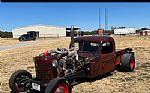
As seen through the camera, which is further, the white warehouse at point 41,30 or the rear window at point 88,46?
the white warehouse at point 41,30

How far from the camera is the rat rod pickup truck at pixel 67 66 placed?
7.76m

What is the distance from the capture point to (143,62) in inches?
546

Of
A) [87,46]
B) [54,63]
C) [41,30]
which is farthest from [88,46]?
[41,30]

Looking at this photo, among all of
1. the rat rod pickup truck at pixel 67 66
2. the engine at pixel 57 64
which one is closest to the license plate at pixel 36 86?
the rat rod pickup truck at pixel 67 66

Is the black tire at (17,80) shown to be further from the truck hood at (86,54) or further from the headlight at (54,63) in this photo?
the truck hood at (86,54)

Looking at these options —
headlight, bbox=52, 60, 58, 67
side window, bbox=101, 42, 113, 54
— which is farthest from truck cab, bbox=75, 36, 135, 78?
headlight, bbox=52, 60, 58, 67

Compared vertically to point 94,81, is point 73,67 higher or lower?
higher

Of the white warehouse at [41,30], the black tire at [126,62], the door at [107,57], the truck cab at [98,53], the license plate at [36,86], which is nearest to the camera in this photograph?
the license plate at [36,86]

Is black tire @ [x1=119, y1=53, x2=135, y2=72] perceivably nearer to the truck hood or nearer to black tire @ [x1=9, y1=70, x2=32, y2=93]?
the truck hood

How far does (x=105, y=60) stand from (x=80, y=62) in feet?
3.84

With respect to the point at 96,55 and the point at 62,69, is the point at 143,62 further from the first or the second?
the point at 62,69

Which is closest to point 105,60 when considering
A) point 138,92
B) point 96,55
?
point 96,55

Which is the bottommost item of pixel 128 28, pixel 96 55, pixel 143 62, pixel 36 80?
pixel 128 28

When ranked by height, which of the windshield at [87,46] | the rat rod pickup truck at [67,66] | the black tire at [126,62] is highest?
the windshield at [87,46]
